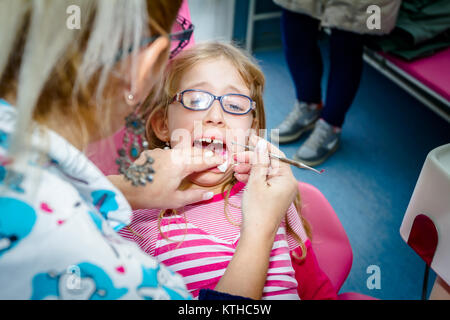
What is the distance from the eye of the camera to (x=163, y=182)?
94 centimetres

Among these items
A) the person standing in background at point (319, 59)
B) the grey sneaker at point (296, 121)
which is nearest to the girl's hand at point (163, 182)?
the person standing in background at point (319, 59)

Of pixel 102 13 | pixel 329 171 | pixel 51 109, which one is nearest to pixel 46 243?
pixel 51 109

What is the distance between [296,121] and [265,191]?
1480 millimetres

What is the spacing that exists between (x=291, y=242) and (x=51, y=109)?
805 millimetres

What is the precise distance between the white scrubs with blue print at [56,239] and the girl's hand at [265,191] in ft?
0.88

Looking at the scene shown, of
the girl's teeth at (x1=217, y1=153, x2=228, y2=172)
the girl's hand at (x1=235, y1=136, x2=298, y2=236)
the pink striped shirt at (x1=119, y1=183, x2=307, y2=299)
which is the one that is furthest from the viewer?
the girl's teeth at (x1=217, y1=153, x2=228, y2=172)

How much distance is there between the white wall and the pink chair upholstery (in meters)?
0.68


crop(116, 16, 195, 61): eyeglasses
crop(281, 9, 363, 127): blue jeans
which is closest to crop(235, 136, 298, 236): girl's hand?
crop(116, 16, 195, 61): eyeglasses

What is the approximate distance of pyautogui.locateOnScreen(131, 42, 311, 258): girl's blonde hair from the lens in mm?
1272

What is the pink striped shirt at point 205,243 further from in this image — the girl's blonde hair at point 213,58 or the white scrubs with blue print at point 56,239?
the white scrubs with blue print at point 56,239

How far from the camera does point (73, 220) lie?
2.01 feet

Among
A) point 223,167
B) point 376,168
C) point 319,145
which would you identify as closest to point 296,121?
point 319,145

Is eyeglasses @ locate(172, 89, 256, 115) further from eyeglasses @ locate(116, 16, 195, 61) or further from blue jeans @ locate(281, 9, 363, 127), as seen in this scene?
blue jeans @ locate(281, 9, 363, 127)
